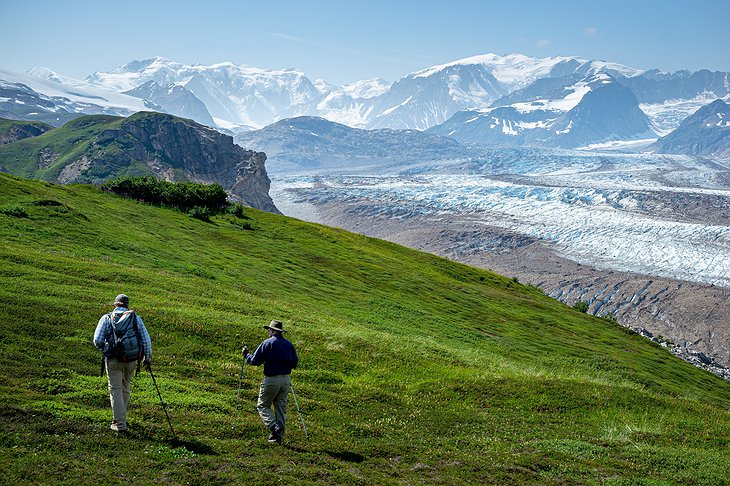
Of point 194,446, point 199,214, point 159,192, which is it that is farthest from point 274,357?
point 159,192

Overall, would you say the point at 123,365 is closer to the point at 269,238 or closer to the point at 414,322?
the point at 414,322

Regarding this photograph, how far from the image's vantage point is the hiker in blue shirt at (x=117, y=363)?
56.6 ft

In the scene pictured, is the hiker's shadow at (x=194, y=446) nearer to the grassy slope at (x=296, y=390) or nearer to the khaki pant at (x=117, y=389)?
the grassy slope at (x=296, y=390)

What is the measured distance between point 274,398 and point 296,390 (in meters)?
6.17

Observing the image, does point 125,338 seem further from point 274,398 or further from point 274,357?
point 274,398

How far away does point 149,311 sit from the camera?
31328 mm

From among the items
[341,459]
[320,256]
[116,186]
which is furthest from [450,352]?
[116,186]

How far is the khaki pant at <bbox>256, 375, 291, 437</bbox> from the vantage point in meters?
18.4

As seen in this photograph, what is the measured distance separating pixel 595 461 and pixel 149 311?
23.5 metres

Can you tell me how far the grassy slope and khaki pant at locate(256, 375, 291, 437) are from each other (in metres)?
0.80

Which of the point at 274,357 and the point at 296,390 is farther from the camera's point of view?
the point at 296,390

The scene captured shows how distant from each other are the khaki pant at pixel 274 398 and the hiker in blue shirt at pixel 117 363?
153 inches

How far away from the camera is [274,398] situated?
18.7 meters

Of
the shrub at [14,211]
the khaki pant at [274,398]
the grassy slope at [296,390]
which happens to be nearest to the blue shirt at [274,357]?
the khaki pant at [274,398]
